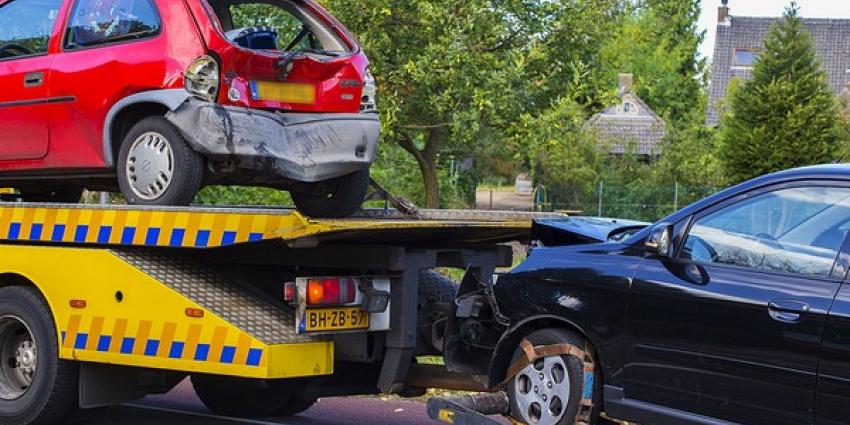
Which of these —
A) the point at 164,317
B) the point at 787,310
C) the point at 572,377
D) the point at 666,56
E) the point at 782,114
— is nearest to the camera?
the point at 787,310

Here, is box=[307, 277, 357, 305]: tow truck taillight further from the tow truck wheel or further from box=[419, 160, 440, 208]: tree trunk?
box=[419, 160, 440, 208]: tree trunk

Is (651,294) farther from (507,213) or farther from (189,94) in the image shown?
(189,94)

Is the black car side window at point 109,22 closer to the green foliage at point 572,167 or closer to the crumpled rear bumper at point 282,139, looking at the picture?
the crumpled rear bumper at point 282,139

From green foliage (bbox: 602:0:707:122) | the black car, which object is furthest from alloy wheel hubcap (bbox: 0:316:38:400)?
green foliage (bbox: 602:0:707:122)

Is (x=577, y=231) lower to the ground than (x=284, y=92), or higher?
lower

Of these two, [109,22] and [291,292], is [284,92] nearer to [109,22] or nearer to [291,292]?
[109,22]

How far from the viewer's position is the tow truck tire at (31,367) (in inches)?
276

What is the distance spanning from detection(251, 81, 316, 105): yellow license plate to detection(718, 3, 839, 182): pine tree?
24134 mm

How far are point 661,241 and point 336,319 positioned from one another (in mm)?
1848

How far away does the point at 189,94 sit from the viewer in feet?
22.5

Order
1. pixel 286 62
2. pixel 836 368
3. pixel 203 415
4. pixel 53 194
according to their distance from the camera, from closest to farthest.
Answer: pixel 836 368
pixel 286 62
pixel 203 415
pixel 53 194

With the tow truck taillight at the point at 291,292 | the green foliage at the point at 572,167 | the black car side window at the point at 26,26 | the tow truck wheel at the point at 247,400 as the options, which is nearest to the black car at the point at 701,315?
the tow truck taillight at the point at 291,292

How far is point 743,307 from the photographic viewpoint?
16.4 feet

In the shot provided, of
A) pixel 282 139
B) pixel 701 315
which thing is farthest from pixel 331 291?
pixel 701 315
